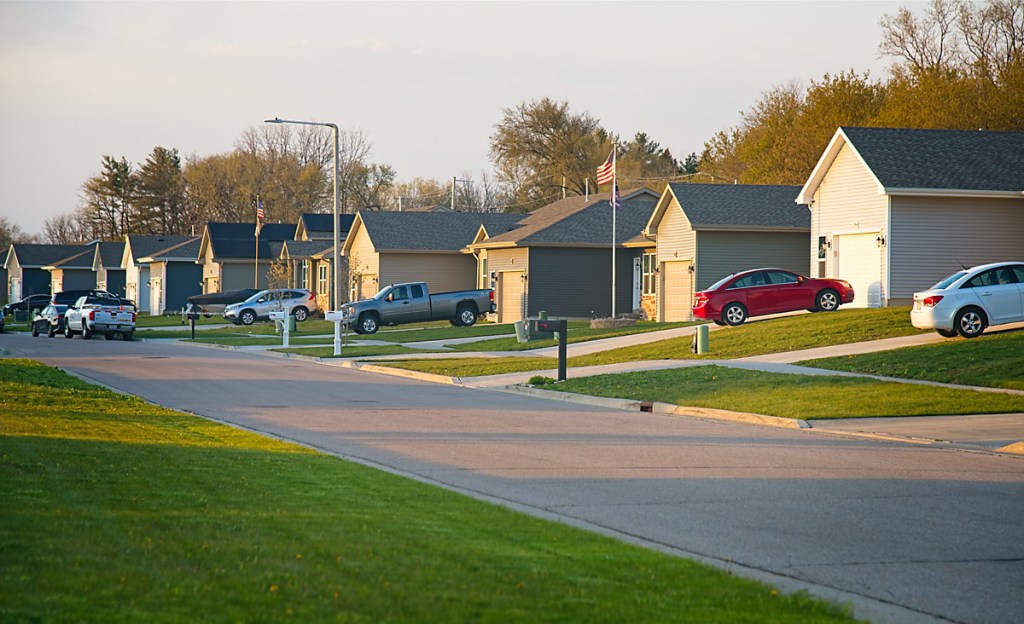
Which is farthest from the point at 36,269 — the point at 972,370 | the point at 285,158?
the point at 972,370

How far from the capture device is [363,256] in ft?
218

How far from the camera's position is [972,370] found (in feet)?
74.5

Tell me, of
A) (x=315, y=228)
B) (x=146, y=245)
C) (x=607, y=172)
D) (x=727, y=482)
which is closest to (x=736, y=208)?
(x=607, y=172)

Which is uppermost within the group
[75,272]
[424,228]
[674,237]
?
[424,228]

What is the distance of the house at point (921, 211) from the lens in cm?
3638

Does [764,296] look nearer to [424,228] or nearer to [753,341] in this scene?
[753,341]

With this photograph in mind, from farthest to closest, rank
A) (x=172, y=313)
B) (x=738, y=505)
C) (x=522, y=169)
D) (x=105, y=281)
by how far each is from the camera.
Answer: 1. (x=105, y=281)
2. (x=522, y=169)
3. (x=172, y=313)
4. (x=738, y=505)

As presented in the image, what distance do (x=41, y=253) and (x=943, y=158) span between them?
102 metres

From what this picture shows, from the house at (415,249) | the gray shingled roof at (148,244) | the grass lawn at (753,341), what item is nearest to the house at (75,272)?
the gray shingled roof at (148,244)

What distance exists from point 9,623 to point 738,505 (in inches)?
272

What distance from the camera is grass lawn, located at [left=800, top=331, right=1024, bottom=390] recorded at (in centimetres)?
2206

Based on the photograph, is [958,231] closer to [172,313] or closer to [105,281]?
[172,313]

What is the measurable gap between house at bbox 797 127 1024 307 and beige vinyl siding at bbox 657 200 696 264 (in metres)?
7.87

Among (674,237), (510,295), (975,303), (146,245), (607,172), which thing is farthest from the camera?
(146,245)
